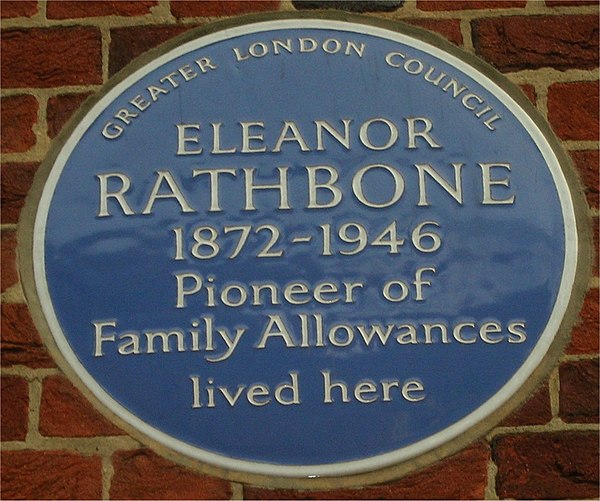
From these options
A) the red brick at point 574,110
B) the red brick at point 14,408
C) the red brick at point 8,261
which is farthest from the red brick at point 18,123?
the red brick at point 574,110

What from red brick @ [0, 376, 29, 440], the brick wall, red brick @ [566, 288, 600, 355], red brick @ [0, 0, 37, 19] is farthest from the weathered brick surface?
red brick @ [0, 376, 29, 440]

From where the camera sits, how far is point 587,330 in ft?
7.02

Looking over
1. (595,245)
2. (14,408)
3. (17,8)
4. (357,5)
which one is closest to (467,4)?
(357,5)

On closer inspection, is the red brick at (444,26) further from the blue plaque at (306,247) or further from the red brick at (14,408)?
the red brick at (14,408)

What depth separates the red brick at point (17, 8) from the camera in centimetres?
236

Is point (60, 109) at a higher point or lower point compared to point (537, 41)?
lower

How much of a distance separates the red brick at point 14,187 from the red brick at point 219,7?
1.35 feet

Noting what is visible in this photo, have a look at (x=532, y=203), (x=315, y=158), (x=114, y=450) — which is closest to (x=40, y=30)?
(x=315, y=158)

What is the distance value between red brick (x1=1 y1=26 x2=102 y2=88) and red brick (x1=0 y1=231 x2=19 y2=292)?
0.31 meters

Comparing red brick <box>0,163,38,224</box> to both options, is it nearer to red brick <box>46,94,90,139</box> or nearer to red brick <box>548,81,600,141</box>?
red brick <box>46,94,90,139</box>

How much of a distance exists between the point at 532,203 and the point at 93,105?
84cm

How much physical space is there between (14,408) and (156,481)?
11.5 inches

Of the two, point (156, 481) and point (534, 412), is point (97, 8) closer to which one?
point (156, 481)

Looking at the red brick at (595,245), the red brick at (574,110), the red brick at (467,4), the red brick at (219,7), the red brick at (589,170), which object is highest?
the red brick at (219,7)
